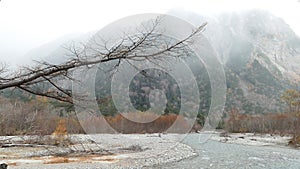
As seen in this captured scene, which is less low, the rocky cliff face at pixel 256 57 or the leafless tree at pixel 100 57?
the rocky cliff face at pixel 256 57

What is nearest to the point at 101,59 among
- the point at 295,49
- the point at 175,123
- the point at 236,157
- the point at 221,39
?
the point at 236,157

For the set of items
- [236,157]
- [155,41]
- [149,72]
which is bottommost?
[236,157]

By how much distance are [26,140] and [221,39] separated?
160 metres

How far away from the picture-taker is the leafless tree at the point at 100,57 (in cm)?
288

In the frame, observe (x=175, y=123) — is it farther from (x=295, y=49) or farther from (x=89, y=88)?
(x=295, y=49)

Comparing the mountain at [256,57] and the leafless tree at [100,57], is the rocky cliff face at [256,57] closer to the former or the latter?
the mountain at [256,57]

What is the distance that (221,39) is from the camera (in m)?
158

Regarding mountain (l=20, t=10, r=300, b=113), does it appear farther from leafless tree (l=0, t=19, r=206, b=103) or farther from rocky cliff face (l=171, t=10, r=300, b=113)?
leafless tree (l=0, t=19, r=206, b=103)

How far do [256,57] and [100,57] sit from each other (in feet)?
459

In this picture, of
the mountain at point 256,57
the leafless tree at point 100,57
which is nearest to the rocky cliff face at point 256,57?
the mountain at point 256,57

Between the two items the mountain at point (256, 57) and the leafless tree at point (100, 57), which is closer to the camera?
the leafless tree at point (100, 57)

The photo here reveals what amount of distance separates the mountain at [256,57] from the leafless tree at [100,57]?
236ft

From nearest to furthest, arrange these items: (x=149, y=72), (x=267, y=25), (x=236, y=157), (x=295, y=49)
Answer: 1. (x=149, y=72)
2. (x=236, y=157)
3. (x=295, y=49)
4. (x=267, y=25)

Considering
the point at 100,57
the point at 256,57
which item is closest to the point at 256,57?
the point at 256,57
